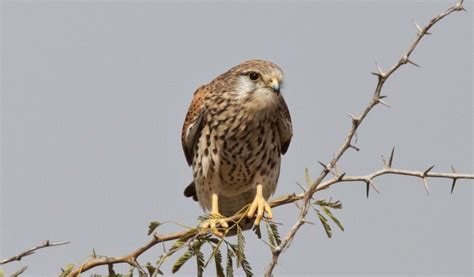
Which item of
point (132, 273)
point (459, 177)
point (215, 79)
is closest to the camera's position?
point (459, 177)

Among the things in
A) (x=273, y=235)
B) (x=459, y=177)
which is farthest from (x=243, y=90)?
(x=459, y=177)

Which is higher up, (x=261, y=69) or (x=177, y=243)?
(x=261, y=69)

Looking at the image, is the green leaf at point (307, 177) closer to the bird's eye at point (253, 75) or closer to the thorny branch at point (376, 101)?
the thorny branch at point (376, 101)

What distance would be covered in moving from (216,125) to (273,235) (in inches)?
83.3

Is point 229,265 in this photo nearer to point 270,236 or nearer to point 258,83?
point 270,236

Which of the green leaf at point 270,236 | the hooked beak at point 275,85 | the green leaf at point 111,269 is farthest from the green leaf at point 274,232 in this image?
the hooked beak at point 275,85

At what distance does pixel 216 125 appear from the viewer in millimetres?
6082

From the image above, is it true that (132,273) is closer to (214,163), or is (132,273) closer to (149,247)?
(149,247)

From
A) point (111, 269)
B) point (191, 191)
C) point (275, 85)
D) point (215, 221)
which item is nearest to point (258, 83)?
point (275, 85)

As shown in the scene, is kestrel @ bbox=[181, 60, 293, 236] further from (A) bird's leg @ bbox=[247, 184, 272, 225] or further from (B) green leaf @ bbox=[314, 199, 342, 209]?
(B) green leaf @ bbox=[314, 199, 342, 209]

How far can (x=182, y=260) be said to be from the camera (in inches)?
155

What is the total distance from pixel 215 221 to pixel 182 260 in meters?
0.67

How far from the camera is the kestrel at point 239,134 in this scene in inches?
233

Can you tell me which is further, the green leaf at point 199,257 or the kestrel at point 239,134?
the kestrel at point 239,134
